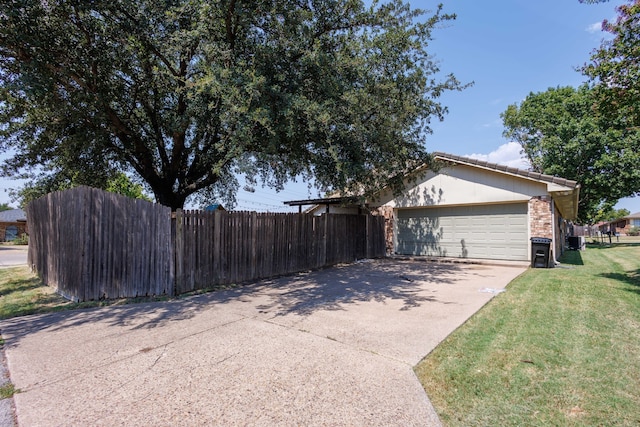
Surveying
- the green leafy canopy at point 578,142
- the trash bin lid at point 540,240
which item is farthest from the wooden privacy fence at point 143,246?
the green leafy canopy at point 578,142

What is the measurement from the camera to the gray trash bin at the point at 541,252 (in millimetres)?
10750

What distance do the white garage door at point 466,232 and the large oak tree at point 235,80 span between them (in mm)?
4649

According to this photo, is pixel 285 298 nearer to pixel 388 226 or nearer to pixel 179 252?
pixel 179 252

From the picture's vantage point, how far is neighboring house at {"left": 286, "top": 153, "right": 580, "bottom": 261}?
37.6 ft

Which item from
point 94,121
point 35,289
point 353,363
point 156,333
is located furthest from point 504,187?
point 35,289

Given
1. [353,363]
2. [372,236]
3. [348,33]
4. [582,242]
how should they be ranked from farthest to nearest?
[582,242] → [372,236] → [348,33] → [353,363]

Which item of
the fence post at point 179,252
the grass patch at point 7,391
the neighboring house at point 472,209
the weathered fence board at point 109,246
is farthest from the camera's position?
the neighboring house at point 472,209

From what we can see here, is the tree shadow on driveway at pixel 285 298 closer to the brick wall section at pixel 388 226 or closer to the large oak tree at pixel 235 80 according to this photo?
the large oak tree at pixel 235 80

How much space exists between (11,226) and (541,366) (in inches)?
1771

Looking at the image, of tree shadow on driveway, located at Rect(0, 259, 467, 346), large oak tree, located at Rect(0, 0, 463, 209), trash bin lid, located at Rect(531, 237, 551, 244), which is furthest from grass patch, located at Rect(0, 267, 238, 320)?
trash bin lid, located at Rect(531, 237, 551, 244)

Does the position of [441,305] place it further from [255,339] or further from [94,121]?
[94,121]

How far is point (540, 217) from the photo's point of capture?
1138 centimetres

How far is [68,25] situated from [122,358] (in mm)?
7840

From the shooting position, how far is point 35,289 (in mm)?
8039
